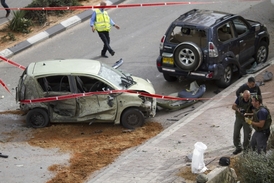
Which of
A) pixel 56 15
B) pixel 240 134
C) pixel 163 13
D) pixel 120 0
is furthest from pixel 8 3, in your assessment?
pixel 240 134

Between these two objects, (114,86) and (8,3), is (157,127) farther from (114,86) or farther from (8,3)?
(8,3)

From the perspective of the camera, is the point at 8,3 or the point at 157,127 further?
the point at 8,3

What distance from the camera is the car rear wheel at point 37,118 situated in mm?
14180

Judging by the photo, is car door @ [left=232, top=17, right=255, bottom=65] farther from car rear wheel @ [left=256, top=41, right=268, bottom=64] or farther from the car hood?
the car hood

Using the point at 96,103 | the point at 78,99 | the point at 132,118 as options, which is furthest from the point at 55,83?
the point at 132,118

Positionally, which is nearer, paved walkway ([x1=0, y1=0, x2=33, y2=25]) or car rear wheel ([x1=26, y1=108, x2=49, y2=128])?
car rear wheel ([x1=26, y1=108, x2=49, y2=128])

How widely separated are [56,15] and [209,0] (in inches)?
205

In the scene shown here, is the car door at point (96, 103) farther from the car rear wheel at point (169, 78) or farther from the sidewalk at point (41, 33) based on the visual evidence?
the sidewalk at point (41, 33)

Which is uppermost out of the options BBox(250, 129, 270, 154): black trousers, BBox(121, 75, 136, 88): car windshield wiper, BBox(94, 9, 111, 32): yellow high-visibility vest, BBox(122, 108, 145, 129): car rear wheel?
BBox(94, 9, 111, 32): yellow high-visibility vest

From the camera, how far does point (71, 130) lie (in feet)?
46.9

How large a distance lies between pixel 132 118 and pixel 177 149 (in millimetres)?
1681

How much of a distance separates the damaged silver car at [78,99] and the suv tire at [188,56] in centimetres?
152

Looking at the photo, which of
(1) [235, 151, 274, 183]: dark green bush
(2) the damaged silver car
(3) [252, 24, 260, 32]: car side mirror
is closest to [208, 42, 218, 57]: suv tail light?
(3) [252, 24, 260, 32]: car side mirror

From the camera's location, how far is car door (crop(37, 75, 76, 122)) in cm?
1401
